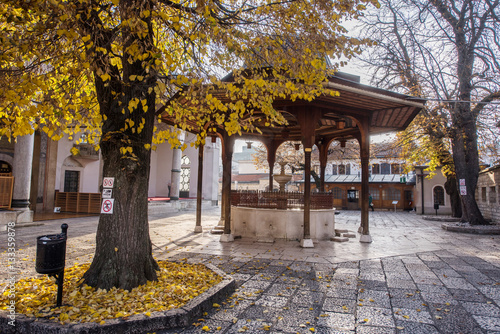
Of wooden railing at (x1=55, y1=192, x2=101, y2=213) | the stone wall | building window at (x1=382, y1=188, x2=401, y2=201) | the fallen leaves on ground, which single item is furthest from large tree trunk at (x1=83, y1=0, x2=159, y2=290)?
building window at (x1=382, y1=188, x2=401, y2=201)

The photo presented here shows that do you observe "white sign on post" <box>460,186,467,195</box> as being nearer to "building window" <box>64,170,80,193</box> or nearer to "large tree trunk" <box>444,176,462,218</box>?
"large tree trunk" <box>444,176,462,218</box>

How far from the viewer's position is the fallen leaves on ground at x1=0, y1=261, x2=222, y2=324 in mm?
3271

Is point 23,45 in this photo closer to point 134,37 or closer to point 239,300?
point 134,37

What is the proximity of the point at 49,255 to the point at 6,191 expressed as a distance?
10.1 meters

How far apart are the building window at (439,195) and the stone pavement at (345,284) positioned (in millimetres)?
16947

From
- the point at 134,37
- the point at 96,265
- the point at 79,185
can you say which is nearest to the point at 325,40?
the point at 134,37

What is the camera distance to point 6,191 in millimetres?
11203

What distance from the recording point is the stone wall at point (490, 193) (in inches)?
574

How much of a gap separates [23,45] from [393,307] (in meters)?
5.31

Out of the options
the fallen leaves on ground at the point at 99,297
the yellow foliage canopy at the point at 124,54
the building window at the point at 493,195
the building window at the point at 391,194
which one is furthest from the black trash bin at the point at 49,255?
the building window at the point at 391,194

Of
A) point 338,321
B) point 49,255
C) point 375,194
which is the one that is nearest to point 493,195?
point 375,194

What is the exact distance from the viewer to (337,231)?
10.9m

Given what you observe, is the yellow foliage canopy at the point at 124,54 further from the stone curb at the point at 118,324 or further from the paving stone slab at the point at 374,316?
the paving stone slab at the point at 374,316

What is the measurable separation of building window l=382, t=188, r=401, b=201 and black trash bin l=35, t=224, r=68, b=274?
97.4 ft
